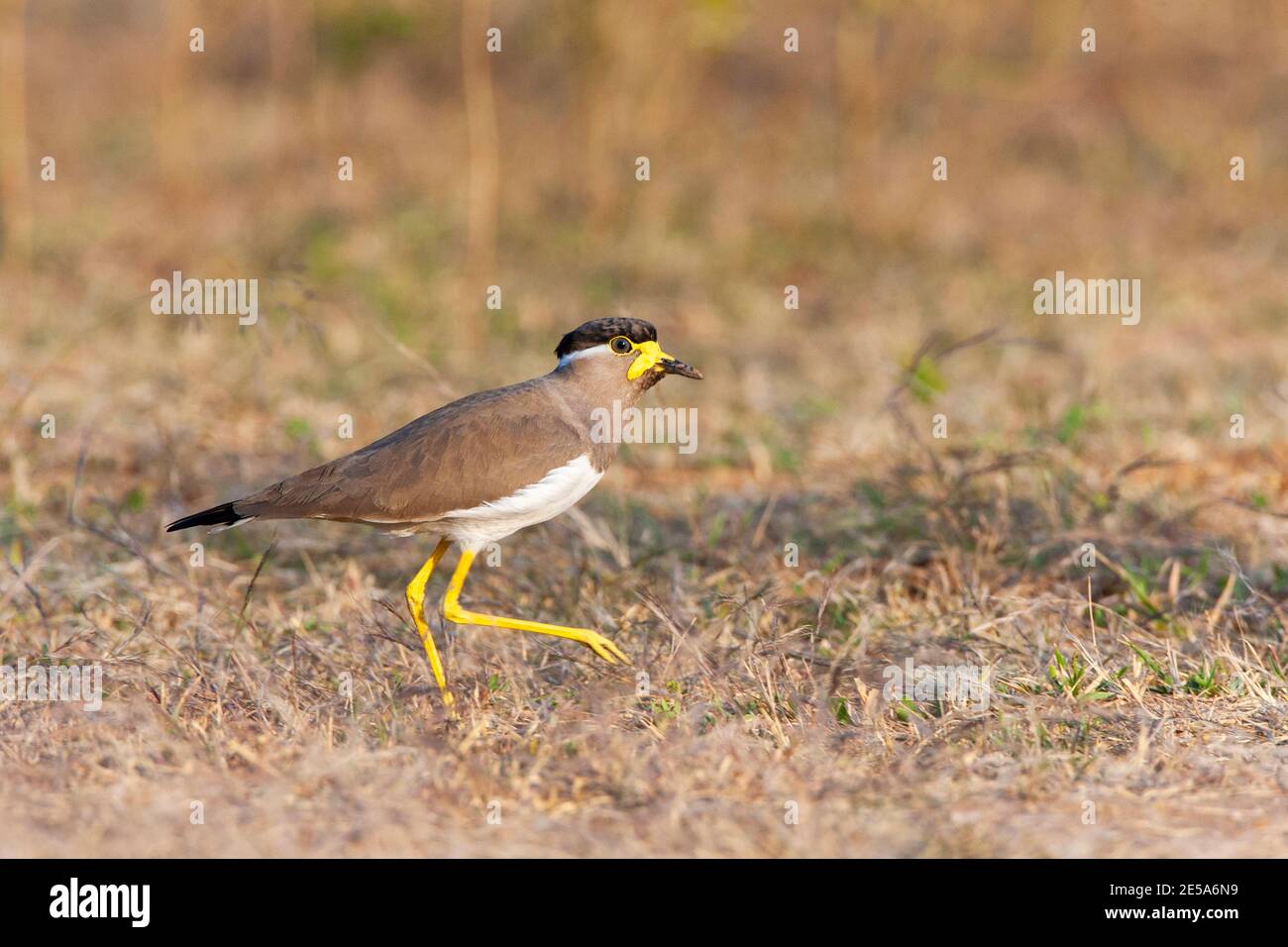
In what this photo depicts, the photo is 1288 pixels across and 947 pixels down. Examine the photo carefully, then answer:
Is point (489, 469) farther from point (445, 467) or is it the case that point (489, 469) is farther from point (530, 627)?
point (530, 627)

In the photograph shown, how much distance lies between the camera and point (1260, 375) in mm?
9414

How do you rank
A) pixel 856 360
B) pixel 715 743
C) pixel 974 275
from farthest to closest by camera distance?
pixel 974 275 < pixel 856 360 < pixel 715 743

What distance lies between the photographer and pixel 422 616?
506 centimetres

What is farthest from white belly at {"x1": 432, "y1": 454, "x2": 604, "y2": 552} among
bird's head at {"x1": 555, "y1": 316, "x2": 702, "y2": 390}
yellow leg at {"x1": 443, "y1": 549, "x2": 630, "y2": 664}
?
bird's head at {"x1": 555, "y1": 316, "x2": 702, "y2": 390}

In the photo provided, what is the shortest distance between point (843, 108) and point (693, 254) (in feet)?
13.7

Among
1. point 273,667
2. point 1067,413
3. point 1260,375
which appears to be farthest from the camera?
point 1260,375

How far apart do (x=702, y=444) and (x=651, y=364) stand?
Answer: 3.31 m

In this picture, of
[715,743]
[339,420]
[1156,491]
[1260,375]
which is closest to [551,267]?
[339,420]

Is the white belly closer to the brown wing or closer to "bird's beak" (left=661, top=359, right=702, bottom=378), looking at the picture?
the brown wing

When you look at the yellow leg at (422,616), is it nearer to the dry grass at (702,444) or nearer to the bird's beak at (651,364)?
the dry grass at (702,444)

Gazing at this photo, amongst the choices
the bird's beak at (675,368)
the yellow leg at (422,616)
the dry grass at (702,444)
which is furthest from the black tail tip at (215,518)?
the bird's beak at (675,368)

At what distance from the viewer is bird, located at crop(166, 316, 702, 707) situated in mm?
4949

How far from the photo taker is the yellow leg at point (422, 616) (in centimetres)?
483

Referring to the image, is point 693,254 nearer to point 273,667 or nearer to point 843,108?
point 843,108
